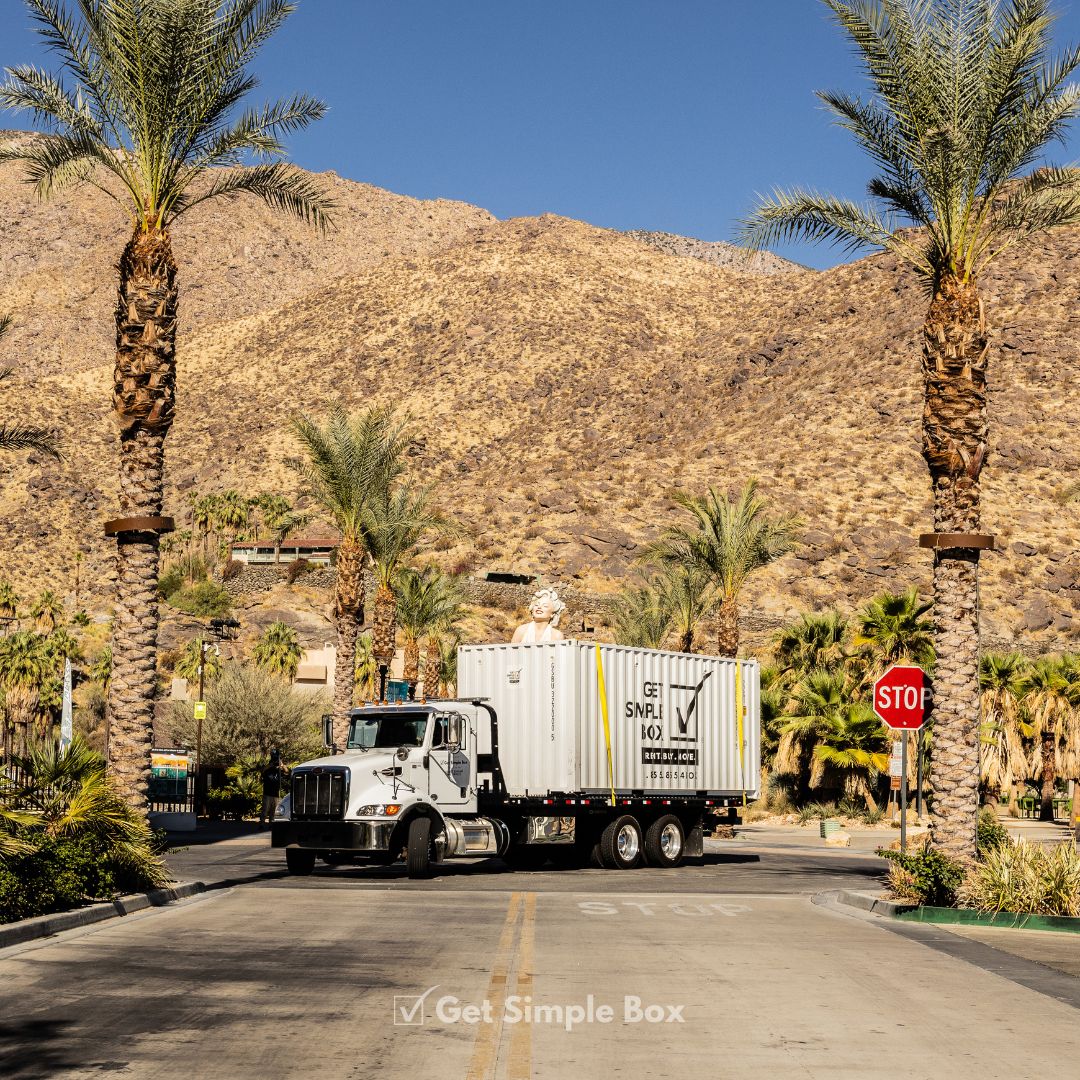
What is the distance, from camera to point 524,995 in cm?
1180

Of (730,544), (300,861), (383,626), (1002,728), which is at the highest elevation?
(730,544)

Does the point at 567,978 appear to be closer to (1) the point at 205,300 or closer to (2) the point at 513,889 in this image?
(2) the point at 513,889

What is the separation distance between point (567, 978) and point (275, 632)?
67.1 meters

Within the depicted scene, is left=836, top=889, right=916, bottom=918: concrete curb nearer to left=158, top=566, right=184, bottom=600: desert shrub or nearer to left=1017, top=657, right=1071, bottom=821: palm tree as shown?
left=1017, top=657, right=1071, bottom=821: palm tree

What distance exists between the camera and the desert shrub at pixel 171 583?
4168 inches

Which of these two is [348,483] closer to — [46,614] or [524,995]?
[524,995]

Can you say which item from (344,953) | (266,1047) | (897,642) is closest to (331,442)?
(897,642)

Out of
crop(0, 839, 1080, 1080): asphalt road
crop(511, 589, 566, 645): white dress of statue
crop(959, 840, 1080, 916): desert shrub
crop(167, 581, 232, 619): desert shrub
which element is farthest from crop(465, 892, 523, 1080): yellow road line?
crop(167, 581, 232, 619): desert shrub

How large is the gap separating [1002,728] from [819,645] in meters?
6.33

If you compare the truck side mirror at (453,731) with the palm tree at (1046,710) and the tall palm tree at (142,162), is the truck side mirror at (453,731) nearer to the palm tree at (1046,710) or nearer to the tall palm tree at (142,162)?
the tall palm tree at (142,162)

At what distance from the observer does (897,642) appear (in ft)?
148

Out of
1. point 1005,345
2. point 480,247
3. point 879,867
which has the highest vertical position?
point 480,247

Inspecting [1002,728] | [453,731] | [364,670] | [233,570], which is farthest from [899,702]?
[233,570]

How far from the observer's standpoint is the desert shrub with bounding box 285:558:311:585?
97.2m
